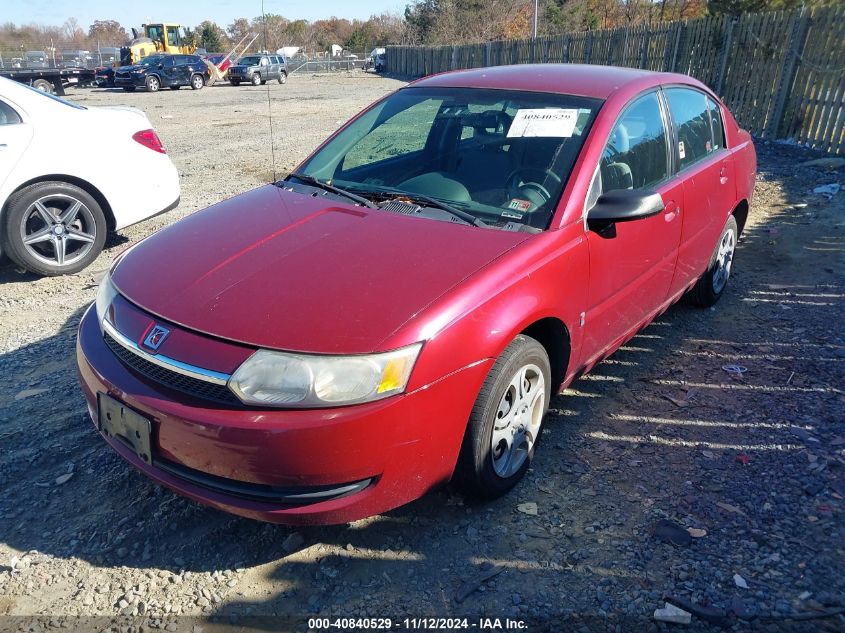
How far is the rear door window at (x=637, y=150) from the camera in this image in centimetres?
332

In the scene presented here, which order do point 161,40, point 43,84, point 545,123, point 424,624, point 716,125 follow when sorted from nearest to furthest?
1. point 424,624
2. point 545,123
3. point 716,125
4. point 43,84
5. point 161,40

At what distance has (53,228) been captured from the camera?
5355 millimetres

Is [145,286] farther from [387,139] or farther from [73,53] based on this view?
[73,53]

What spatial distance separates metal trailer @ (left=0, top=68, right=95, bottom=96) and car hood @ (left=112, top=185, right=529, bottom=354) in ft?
78.0

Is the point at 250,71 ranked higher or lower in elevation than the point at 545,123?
lower

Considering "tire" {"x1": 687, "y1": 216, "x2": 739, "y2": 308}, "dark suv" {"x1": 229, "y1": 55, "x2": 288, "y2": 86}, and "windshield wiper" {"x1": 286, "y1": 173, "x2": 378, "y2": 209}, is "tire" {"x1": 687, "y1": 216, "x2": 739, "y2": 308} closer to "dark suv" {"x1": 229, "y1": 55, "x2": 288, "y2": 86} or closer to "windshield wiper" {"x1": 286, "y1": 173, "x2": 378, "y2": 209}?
"windshield wiper" {"x1": 286, "y1": 173, "x2": 378, "y2": 209}

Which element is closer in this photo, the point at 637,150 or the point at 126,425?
the point at 126,425

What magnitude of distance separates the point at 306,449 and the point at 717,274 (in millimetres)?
3860

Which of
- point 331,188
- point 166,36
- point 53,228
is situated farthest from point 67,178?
point 166,36

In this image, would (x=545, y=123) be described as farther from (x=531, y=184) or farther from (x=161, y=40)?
(x=161, y=40)

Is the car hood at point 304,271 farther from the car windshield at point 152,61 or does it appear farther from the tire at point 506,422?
the car windshield at point 152,61

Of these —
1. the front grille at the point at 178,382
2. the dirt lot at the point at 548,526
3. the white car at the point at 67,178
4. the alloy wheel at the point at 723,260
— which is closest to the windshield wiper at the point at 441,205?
the dirt lot at the point at 548,526

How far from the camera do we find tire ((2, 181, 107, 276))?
16.9 ft

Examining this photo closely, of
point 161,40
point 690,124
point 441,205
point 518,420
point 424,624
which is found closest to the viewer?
point 424,624
